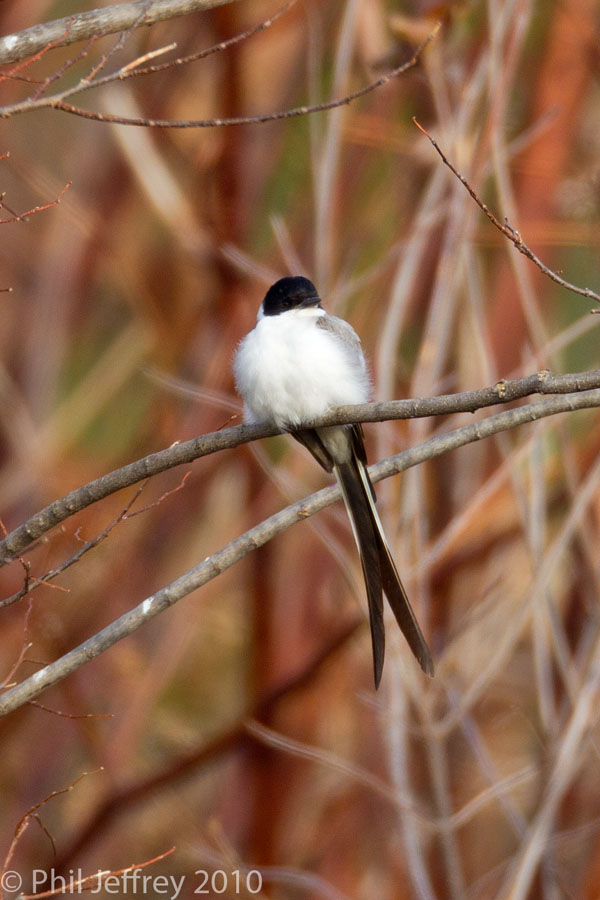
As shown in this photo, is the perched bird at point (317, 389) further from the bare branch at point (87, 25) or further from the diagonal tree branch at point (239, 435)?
the bare branch at point (87, 25)

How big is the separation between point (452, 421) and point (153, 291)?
7.23ft

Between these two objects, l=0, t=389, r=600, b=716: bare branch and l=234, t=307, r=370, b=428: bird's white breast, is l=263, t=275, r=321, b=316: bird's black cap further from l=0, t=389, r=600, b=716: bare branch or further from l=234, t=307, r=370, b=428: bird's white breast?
l=0, t=389, r=600, b=716: bare branch

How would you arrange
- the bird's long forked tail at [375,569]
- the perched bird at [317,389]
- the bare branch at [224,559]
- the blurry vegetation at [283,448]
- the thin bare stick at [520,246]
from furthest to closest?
the blurry vegetation at [283,448] < the perched bird at [317,389] < the bird's long forked tail at [375,569] < the bare branch at [224,559] < the thin bare stick at [520,246]

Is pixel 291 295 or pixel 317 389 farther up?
pixel 291 295

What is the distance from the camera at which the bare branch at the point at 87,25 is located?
1.52 meters

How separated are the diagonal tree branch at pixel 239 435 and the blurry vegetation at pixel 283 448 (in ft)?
4.67

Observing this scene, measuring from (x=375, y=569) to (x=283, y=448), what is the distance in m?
2.48

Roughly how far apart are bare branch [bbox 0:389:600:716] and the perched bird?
21.0 inches

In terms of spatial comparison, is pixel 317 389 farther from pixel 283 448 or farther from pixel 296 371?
pixel 283 448

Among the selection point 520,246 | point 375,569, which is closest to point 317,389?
point 375,569

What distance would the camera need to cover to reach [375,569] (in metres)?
2.36

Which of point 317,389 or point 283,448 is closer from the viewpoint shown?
point 317,389

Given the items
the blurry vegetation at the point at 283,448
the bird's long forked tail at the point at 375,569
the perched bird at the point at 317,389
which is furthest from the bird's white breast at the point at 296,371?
the blurry vegetation at the point at 283,448

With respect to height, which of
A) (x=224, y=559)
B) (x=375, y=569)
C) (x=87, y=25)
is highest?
(x=87, y=25)
